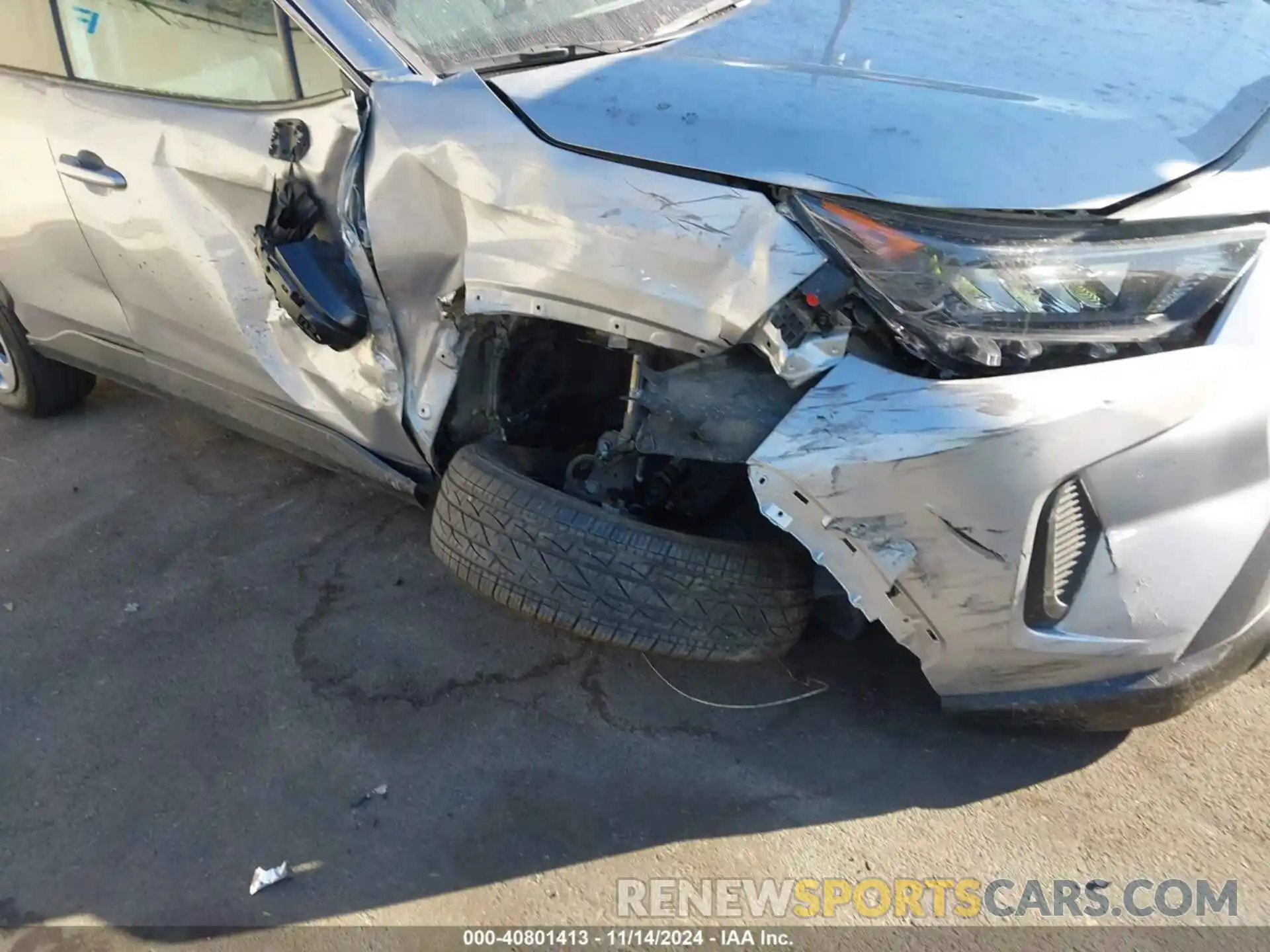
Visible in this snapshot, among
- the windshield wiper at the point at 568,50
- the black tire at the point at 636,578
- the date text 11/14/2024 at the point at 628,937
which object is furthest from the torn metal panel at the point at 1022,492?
the windshield wiper at the point at 568,50

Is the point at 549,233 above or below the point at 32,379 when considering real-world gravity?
above

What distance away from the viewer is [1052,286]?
1878 millimetres

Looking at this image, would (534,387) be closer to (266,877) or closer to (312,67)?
(312,67)

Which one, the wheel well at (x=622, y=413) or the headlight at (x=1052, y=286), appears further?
the wheel well at (x=622, y=413)

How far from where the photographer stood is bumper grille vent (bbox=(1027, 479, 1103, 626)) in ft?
6.09

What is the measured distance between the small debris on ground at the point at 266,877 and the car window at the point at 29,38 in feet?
7.20

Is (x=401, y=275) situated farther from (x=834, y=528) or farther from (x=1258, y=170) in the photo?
(x=1258, y=170)

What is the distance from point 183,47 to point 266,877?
1.98 meters

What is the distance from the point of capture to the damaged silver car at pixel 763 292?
187 cm

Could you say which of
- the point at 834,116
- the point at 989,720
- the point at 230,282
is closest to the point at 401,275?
the point at 230,282

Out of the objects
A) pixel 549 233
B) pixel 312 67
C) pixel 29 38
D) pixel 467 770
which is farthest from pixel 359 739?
pixel 29 38

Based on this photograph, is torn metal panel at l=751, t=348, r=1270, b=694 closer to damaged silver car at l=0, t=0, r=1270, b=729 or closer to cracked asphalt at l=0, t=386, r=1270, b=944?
damaged silver car at l=0, t=0, r=1270, b=729

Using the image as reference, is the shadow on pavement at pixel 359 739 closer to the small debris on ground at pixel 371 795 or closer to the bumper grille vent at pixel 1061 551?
the small debris on ground at pixel 371 795

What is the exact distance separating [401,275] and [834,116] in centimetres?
99
